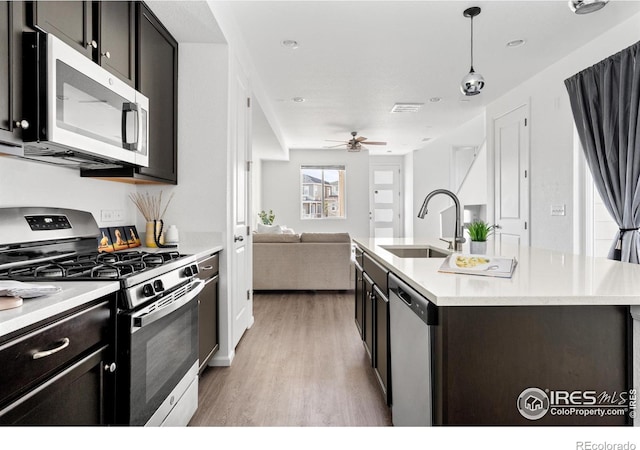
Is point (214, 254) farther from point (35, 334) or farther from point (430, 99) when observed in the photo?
point (430, 99)

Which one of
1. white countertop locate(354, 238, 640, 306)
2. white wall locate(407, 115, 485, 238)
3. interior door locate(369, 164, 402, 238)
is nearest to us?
white countertop locate(354, 238, 640, 306)

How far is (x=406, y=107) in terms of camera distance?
219 inches

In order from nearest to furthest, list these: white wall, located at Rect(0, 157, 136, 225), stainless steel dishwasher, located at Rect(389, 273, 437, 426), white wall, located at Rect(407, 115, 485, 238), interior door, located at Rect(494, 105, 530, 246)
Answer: stainless steel dishwasher, located at Rect(389, 273, 437, 426) < white wall, located at Rect(0, 157, 136, 225) < interior door, located at Rect(494, 105, 530, 246) < white wall, located at Rect(407, 115, 485, 238)

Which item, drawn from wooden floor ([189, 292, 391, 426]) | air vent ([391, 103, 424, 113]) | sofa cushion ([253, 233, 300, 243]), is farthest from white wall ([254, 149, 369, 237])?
wooden floor ([189, 292, 391, 426])

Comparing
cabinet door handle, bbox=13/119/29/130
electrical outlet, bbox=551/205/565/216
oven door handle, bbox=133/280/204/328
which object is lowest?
oven door handle, bbox=133/280/204/328

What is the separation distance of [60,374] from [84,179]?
1.61m

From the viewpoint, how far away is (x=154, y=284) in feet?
5.32

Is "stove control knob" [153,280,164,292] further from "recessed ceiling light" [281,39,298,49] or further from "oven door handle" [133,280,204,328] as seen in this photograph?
"recessed ceiling light" [281,39,298,49]

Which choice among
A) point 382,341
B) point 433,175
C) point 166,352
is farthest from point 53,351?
point 433,175

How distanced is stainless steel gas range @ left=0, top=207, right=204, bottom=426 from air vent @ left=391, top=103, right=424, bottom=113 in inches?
163

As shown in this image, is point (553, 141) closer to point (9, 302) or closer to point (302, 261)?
point (302, 261)

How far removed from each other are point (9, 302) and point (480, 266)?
1.46 metres

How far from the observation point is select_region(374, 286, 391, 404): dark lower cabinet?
196 cm
